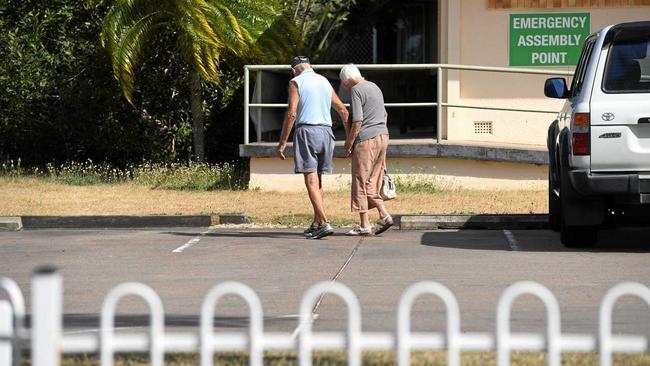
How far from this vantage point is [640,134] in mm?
11164

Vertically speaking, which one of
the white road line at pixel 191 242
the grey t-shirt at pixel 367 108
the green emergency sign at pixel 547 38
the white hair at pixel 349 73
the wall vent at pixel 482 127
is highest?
the green emergency sign at pixel 547 38

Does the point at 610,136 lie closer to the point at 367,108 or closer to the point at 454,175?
the point at 367,108

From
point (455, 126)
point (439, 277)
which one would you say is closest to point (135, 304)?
point (439, 277)

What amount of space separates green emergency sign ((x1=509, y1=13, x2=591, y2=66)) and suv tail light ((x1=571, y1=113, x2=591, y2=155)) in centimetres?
798

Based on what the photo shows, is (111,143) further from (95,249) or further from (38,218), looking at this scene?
(95,249)

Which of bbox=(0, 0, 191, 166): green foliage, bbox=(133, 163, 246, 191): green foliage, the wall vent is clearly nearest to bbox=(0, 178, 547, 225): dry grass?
bbox=(133, 163, 246, 191): green foliage

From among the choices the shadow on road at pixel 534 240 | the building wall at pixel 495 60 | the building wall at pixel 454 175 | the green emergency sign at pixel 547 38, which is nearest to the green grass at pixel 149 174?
the building wall at pixel 454 175

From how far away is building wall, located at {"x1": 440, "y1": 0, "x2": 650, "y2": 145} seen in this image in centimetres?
1909

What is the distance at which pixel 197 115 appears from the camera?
1945 centimetres

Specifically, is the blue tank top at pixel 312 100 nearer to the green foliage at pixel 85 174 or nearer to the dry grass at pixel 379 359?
the green foliage at pixel 85 174

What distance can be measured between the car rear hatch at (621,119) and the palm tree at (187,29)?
7.75 m

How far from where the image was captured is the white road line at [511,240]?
12.5m

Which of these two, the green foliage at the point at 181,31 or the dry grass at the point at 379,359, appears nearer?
the dry grass at the point at 379,359

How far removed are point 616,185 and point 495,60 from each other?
8426 mm
